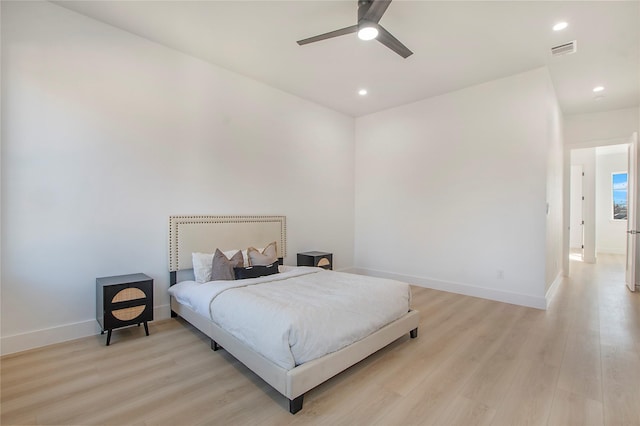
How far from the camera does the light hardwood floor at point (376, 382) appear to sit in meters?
1.95

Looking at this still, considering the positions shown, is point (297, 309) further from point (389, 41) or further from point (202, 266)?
point (389, 41)

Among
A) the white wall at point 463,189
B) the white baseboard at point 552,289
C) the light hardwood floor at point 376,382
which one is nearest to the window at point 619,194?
the white baseboard at point 552,289

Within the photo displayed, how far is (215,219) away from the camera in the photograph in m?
4.06

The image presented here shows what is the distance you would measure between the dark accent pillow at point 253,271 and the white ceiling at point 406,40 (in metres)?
2.71

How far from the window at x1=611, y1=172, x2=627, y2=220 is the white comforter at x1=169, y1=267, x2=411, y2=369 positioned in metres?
10.3

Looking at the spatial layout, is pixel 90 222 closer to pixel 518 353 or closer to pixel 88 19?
pixel 88 19

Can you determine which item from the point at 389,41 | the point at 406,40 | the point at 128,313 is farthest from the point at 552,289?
the point at 128,313

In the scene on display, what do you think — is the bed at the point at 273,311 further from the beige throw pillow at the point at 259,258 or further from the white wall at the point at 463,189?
the white wall at the point at 463,189

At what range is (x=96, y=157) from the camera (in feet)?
10.4

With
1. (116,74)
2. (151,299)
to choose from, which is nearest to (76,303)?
(151,299)

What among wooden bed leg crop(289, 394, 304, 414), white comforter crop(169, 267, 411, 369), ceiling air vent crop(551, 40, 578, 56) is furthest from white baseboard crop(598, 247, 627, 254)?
wooden bed leg crop(289, 394, 304, 414)

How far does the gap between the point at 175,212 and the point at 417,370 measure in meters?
3.20

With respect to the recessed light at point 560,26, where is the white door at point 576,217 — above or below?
below

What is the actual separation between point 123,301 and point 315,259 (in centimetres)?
270
